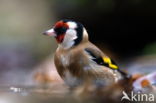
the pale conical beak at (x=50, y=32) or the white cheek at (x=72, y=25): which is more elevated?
the white cheek at (x=72, y=25)

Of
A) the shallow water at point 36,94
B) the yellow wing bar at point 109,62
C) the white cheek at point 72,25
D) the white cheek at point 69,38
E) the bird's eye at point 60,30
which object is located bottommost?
the shallow water at point 36,94

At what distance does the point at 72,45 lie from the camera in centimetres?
274

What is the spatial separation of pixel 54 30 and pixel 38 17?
0.51 ft

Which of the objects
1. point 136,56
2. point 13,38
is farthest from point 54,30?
point 136,56

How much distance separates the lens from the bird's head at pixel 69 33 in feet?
9.02

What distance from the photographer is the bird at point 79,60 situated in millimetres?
2721

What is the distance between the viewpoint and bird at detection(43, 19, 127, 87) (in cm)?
272

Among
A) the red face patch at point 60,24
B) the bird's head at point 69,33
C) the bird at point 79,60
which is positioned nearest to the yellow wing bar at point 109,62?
the bird at point 79,60

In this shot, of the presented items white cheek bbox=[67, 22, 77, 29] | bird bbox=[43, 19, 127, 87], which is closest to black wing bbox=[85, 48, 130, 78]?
bird bbox=[43, 19, 127, 87]

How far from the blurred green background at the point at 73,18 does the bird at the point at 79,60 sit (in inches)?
1.6

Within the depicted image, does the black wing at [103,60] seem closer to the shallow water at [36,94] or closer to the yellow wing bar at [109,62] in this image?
the yellow wing bar at [109,62]

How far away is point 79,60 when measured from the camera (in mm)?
2717

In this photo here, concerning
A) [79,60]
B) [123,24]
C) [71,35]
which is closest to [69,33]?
[71,35]

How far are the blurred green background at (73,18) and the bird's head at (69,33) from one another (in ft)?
0.11
